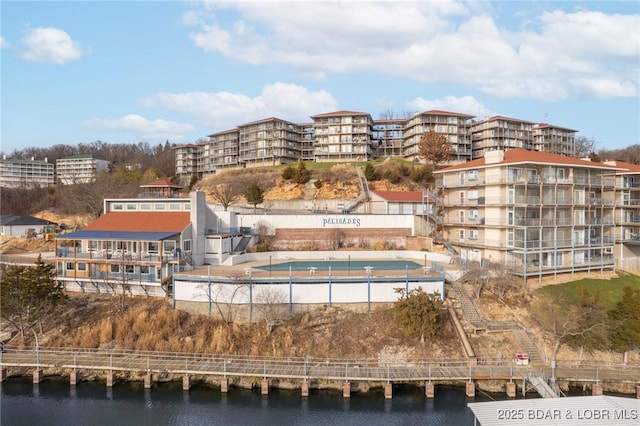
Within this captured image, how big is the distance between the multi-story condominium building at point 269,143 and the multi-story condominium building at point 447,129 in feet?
80.3

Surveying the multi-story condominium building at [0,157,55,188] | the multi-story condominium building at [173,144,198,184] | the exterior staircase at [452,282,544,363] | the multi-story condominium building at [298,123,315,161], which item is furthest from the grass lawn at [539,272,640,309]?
the multi-story condominium building at [0,157,55,188]

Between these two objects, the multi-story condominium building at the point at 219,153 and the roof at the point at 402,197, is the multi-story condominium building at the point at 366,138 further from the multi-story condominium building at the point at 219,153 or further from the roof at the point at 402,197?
the roof at the point at 402,197

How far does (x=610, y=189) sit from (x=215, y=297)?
41.1 m

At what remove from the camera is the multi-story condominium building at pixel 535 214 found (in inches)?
1635

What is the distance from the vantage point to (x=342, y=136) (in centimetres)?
9112

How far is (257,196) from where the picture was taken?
65.2 metres

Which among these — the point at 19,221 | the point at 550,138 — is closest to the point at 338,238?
the point at 19,221

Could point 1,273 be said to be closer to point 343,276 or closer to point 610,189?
point 343,276

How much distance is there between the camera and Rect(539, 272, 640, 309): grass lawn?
123ft

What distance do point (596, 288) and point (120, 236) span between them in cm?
4143

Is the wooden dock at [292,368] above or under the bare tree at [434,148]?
under

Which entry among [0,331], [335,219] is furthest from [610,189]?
[0,331]

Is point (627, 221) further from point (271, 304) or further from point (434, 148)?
point (271, 304)

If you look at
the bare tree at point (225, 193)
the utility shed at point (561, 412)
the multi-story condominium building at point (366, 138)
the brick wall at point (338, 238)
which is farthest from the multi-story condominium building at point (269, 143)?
the utility shed at point (561, 412)
